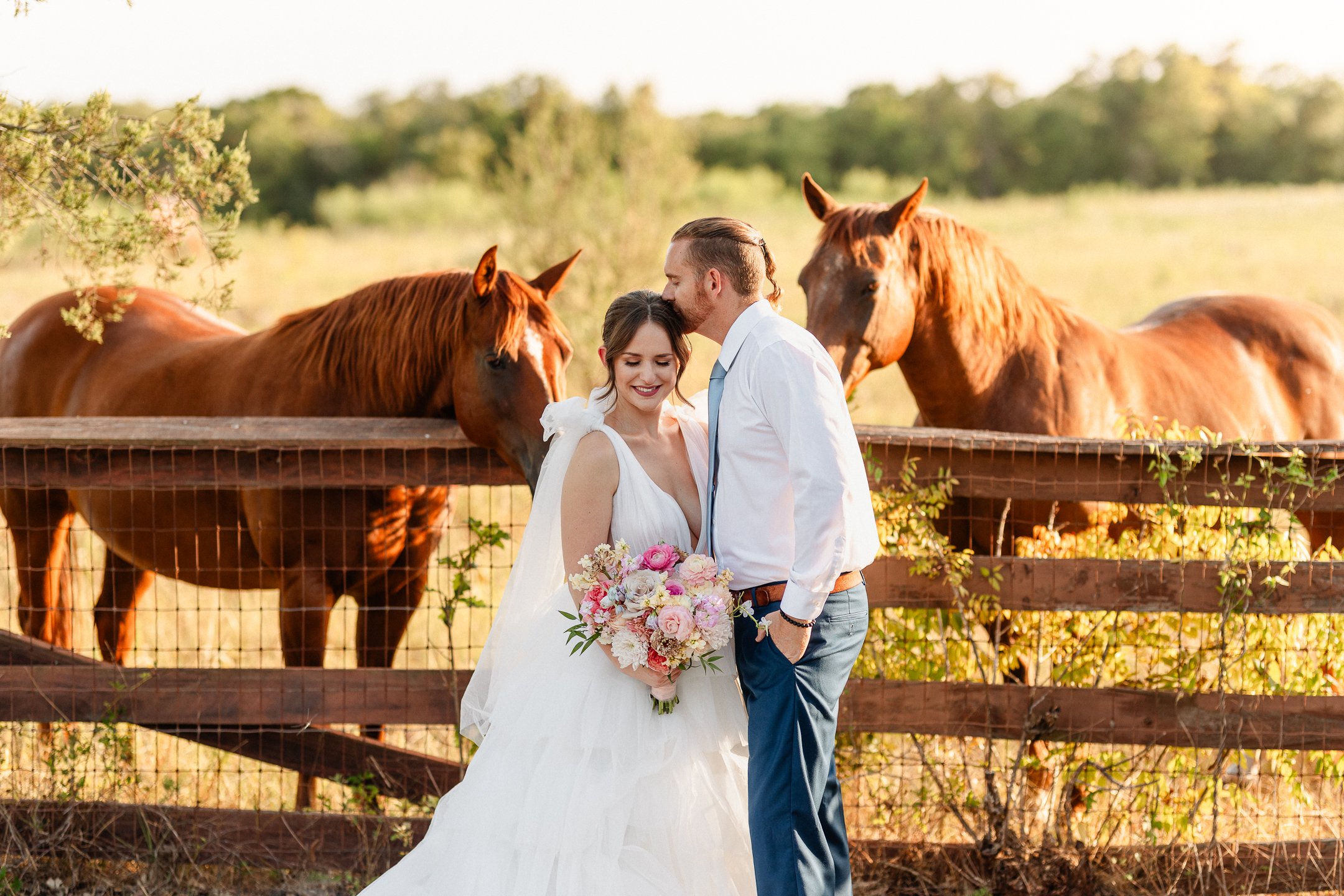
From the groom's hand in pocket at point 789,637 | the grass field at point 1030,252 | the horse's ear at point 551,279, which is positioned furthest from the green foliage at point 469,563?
the grass field at point 1030,252

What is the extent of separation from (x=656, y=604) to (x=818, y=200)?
104 inches

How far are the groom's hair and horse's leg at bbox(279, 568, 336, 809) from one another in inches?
86.9

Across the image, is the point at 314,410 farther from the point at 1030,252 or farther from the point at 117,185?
the point at 1030,252

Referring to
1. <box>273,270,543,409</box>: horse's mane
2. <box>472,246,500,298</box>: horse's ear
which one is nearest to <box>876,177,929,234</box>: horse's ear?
<box>273,270,543,409</box>: horse's mane

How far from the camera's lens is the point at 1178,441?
129 inches

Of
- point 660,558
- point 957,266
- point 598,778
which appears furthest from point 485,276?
point 957,266

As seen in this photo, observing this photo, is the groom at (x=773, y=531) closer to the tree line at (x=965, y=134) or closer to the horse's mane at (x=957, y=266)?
the horse's mane at (x=957, y=266)

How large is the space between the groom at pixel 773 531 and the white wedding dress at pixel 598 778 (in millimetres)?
164

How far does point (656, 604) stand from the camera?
2367 mm

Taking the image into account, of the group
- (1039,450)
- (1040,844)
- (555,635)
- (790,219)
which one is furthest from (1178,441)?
(790,219)

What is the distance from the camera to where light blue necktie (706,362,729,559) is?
97.5 inches

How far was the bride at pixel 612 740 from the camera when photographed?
2529 millimetres

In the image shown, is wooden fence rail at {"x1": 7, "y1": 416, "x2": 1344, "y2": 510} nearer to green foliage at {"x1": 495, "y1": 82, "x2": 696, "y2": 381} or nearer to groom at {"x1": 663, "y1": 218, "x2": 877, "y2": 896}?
groom at {"x1": 663, "y1": 218, "x2": 877, "y2": 896}

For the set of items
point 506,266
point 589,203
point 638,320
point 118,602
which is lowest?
point 118,602
